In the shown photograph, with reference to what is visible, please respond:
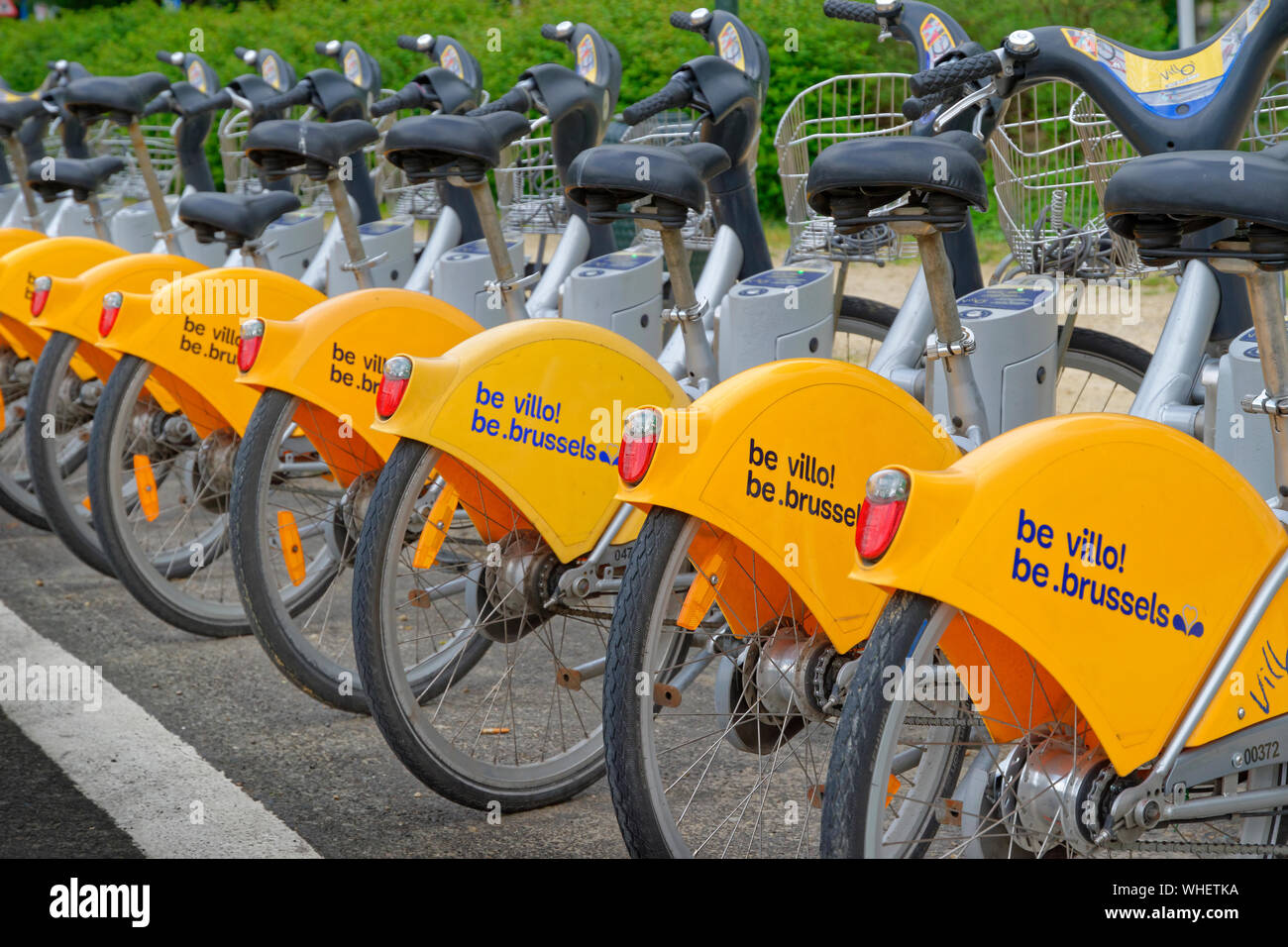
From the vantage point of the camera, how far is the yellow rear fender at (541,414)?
9.70 ft

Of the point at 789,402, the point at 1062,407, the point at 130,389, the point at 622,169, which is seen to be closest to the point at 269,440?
the point at 130,389

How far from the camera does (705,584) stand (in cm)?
253

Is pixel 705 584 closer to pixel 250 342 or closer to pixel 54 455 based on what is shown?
pixel 250 342

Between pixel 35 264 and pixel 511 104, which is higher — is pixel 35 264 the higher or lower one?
the lower one

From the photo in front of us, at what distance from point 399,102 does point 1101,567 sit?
3009mm

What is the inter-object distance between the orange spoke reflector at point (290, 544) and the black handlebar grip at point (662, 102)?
123 centimetres

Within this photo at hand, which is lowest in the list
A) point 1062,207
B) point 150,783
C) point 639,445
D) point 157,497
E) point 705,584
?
point 150,783

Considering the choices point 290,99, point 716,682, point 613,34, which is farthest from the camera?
point 613,34

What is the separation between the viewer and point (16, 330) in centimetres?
520

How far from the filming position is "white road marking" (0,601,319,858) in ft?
9.84

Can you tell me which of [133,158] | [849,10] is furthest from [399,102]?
[133,158]
